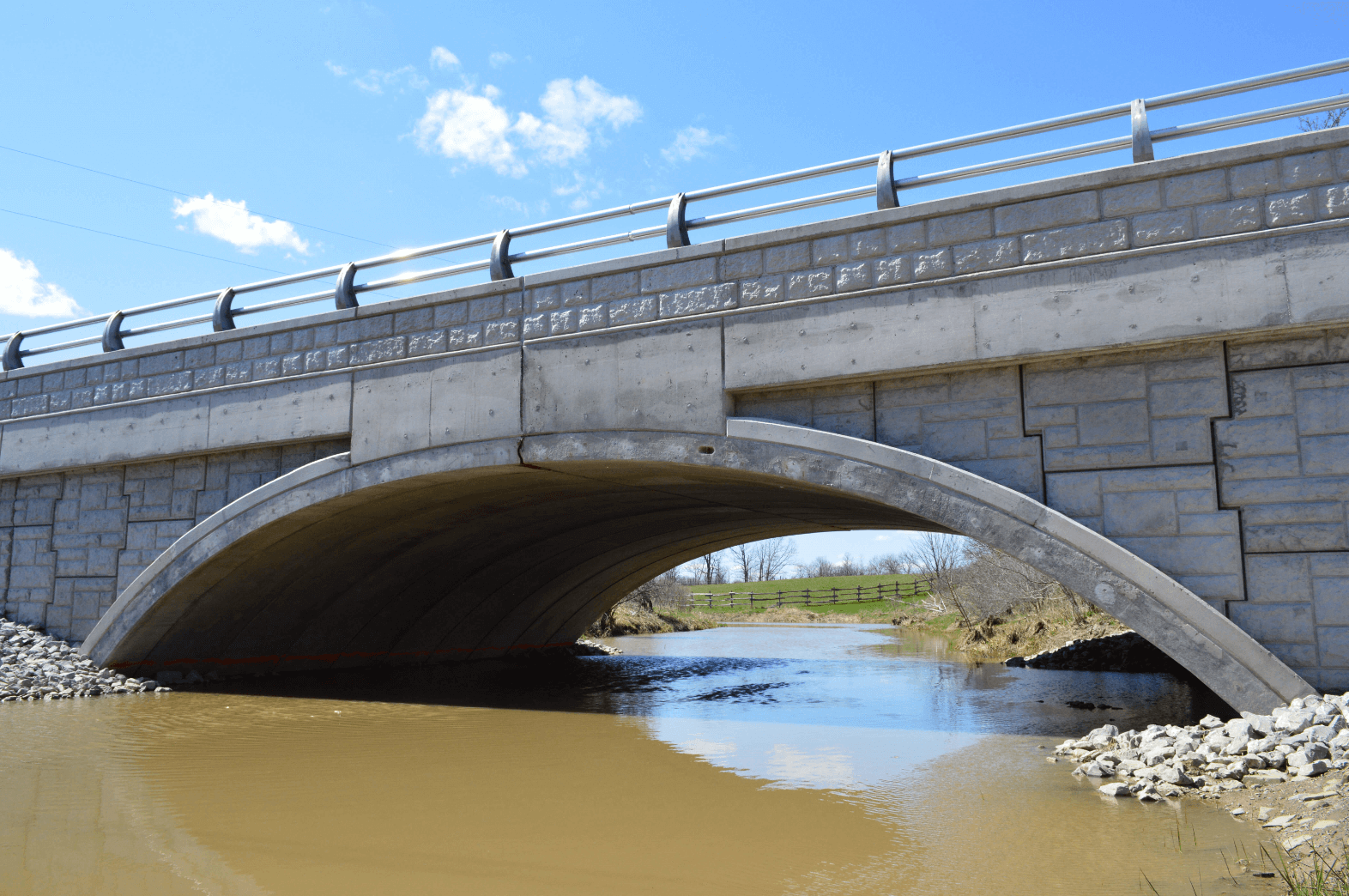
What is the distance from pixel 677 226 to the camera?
31.3ft

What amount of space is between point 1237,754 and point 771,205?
600cm

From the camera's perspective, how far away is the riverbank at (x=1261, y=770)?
4793 mm

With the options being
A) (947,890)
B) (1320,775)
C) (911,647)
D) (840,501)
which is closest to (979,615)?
(911,647)

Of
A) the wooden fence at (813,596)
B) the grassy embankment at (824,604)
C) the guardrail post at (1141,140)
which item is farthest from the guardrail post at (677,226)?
the wooden fence at (813,596)

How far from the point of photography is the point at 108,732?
9.29 metres

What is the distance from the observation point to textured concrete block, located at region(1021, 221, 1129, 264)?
24.9 feet

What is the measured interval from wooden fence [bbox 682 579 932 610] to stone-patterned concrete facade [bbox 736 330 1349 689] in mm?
40983

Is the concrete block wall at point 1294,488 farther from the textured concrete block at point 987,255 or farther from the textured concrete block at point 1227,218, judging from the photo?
the textured concrete block at point 987,255

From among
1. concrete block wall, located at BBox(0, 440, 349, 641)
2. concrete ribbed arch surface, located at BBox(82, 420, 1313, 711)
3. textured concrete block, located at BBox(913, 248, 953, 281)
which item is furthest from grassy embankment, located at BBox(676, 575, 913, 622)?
textured concrete block, located at BBox(913, 248, 953, 281)

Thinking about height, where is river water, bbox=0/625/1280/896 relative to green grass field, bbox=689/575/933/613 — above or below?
below

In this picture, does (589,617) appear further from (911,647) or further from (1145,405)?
(1145,405)

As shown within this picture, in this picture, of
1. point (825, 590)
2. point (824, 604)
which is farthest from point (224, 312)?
point (825, 590)

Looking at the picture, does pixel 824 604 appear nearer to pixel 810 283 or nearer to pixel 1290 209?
pixel 810 283

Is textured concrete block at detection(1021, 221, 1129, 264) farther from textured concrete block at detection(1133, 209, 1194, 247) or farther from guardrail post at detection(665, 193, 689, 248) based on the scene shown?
guardrail post at detection(665, 193, 689, 248)
